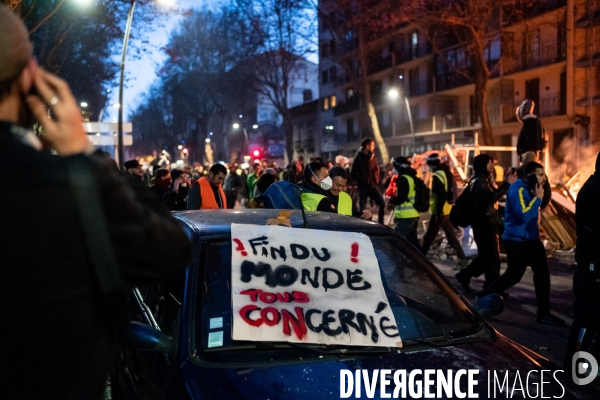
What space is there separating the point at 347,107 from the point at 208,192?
45.5m

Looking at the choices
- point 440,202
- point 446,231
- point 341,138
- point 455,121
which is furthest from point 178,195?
point 341,138

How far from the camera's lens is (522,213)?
6.86m

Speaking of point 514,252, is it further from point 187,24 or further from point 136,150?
point 136,150

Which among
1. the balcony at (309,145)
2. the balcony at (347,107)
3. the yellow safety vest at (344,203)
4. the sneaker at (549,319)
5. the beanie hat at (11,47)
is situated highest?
the balcony at (347,107)

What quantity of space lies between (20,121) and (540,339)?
6.04 meters

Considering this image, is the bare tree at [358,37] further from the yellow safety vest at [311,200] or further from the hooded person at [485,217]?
the yellow safety vest at [311,200]

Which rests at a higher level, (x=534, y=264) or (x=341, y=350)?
(x=341, y=350)

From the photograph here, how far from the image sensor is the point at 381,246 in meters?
3.67

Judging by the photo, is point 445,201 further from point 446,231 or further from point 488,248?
point 488,248

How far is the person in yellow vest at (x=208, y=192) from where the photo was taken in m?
8.33

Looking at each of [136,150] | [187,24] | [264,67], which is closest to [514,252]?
[264,67]

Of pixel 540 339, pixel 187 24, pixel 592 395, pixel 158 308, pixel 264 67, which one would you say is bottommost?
pixel 540 339

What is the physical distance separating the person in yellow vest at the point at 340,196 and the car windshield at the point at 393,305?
8.72 ft

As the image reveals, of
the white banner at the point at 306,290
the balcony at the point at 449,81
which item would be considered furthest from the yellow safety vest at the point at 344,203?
the balcony at the point at 449,81
